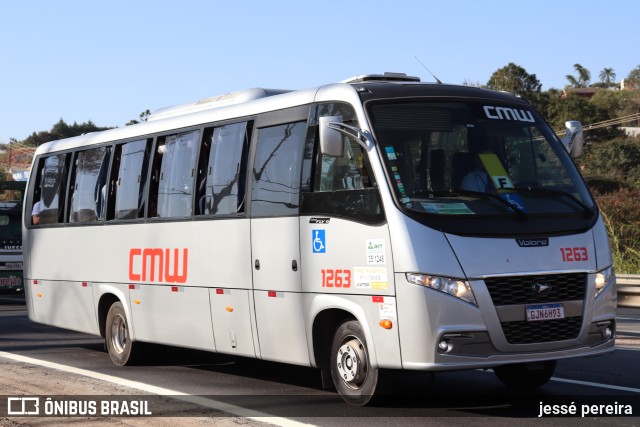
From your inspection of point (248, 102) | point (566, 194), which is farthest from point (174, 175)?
point (566, 194)

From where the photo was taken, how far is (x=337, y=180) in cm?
1015

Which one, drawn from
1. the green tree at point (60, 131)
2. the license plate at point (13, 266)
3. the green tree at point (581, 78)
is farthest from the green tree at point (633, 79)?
the license plate at point (13, 266)

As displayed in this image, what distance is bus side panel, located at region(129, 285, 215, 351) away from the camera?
1241 cm

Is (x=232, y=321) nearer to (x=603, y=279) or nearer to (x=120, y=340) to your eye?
(x=120, y=340)

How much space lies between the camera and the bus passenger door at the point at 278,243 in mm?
10648

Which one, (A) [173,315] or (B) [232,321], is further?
(A) [173,315]

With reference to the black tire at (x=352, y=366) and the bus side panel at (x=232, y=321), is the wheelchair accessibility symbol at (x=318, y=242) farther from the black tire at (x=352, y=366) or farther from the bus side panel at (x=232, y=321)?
the bus side panel at (x=232, y=321)

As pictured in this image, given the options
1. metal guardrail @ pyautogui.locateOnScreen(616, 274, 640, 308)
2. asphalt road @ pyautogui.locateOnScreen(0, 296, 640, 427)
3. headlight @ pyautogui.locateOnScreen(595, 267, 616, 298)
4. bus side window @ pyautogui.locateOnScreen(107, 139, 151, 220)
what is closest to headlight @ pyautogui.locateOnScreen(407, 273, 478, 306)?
asphalt road @ pyautogui.locateOnScreen(0, 296, 640, 427)

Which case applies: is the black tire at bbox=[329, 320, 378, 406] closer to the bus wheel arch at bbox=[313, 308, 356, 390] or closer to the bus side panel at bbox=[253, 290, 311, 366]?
the bus wheel arch at bbox=[313, 308, 356, 390]

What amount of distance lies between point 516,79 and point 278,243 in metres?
74.7

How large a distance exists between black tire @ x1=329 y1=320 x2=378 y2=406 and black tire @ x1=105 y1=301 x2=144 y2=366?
4693mm

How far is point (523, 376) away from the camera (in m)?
10.7

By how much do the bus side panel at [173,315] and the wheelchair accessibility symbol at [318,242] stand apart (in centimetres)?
236

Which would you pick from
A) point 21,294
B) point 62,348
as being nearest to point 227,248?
point 62,348
